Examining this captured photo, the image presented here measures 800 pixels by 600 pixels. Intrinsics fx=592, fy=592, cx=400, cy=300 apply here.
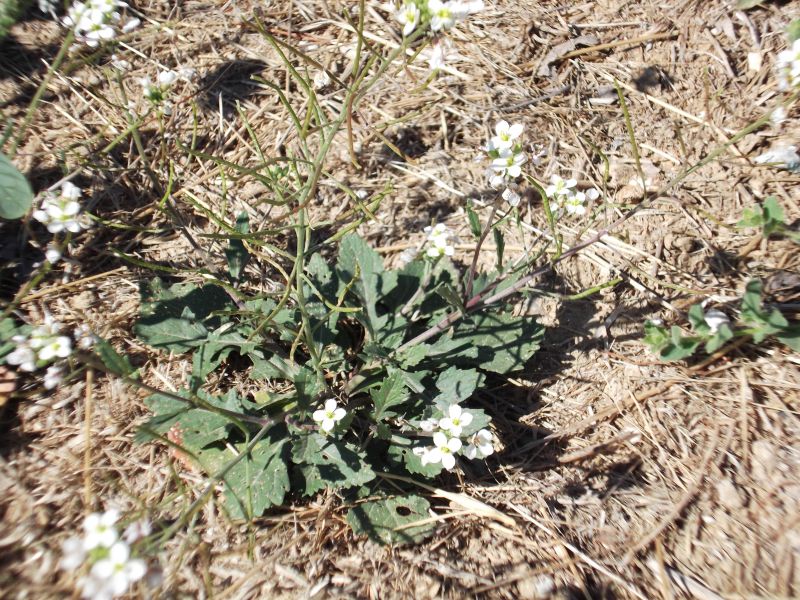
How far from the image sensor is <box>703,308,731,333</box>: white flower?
1.96 metres

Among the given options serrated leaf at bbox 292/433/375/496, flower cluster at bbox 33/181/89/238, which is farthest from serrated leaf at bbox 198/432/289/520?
flower cluster at bbox 33/181/89/238

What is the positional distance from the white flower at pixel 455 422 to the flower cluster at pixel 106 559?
817 millimetres

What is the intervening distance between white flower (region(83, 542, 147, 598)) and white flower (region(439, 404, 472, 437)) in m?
0.84

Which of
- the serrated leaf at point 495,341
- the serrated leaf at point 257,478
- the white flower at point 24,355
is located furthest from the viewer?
the serrated leaf at point 495,341

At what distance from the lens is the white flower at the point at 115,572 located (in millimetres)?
1080

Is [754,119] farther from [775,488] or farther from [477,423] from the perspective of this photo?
[477,423]

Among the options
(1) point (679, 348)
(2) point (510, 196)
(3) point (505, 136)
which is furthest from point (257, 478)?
(1) point (679, 348)

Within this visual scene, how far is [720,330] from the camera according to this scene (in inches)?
74.3

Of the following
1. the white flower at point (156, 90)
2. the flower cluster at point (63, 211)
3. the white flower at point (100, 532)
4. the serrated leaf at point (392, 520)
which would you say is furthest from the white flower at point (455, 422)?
the white flower at point (156, 90)

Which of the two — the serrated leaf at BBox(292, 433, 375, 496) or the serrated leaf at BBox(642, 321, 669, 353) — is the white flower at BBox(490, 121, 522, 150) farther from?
the serrated leaf at BBox(292, 433, 375, 496)

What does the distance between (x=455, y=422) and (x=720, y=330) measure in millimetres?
918

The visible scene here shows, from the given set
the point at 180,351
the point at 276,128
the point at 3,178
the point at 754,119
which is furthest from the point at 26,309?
the point at 754,119

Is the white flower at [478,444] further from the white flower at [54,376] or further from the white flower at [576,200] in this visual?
the white flower at [54,376]

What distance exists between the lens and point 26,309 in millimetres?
2137
